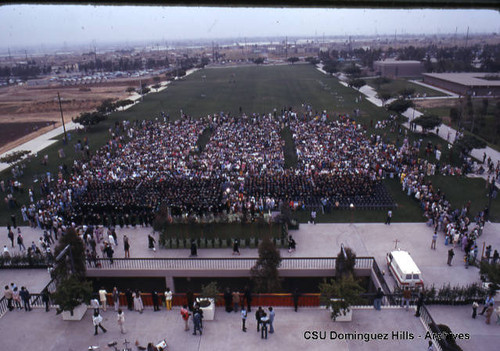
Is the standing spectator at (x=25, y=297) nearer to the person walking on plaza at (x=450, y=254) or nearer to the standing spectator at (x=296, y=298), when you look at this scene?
the standing spectator at (x=296, y=298)

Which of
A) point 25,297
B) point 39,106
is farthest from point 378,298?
point 39,106

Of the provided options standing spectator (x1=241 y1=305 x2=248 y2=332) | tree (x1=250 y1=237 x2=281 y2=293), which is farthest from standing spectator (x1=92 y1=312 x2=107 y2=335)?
tree (x1=250 y1=237 x2=281 y2=293)

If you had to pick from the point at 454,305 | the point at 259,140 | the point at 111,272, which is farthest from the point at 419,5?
the point at 259,140

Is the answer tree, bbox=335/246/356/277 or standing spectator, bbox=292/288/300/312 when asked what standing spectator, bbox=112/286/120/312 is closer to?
standing spectator, bbox=292/288/300/312

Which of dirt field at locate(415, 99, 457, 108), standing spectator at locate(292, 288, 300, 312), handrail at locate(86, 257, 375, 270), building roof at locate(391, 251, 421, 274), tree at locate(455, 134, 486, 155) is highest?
dirt field at locate(415, 99, 457, 108)

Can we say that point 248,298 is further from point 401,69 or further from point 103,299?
point 401,69

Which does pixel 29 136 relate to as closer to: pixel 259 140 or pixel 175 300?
pixel 259 140

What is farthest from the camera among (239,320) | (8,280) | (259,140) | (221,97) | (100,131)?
(221,97)
